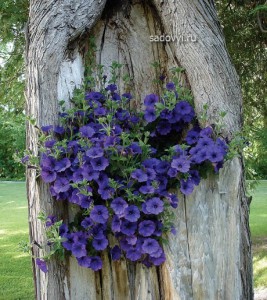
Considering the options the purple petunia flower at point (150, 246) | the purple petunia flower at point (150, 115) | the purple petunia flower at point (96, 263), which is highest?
the purple petunia flower at point (150, 115)

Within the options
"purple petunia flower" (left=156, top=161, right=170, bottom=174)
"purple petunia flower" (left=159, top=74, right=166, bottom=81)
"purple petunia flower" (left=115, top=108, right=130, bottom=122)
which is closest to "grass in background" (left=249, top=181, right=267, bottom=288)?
"purple petunia flower" (left=159, top=74, right=166, bottom=81)

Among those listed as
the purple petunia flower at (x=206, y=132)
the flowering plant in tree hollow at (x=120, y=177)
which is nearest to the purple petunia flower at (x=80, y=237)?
the flowering plant in tree hollow at (x=120, y=177)

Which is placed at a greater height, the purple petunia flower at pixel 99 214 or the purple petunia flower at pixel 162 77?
the purple petunia flower at pixel 162 77

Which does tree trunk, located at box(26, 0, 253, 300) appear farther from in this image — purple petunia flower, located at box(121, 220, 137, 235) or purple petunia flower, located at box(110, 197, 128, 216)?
purple petunia flower, located at box(110, 197, 128, 216)

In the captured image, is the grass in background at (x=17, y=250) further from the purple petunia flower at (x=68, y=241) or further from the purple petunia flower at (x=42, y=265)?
the purple petunia flower at (x=68, y=241)

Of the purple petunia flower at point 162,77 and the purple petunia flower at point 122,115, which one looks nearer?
the purple petunia flower at point 122,115

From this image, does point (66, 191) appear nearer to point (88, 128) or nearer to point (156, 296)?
point (88, 128)

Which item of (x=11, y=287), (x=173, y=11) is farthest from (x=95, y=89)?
(x=11, y=287)

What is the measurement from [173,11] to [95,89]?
2.06ft

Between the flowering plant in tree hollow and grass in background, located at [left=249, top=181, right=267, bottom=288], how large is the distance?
311cm

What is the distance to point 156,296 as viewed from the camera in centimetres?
259

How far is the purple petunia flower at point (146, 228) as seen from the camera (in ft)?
7.44

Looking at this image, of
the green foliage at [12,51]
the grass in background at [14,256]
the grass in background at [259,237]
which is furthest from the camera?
the grass in background at [259,237]

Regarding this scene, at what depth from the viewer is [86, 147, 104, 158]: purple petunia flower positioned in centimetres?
220
